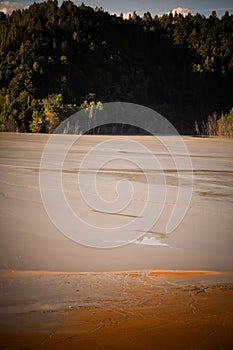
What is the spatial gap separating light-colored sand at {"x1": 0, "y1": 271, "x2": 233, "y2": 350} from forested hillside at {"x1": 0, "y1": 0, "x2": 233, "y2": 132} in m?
27.8

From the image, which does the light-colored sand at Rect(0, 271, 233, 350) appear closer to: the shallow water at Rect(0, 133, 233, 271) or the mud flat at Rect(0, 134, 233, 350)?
the mud flat at Rect(0, 134, 233, 350)

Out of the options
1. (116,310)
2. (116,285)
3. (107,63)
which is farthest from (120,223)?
(107,63)

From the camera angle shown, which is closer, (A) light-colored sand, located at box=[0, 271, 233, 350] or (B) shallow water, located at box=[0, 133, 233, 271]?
(A) light-colored sand, located at box=[0, 271, 233, 350]

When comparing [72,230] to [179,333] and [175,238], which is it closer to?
[175,238]

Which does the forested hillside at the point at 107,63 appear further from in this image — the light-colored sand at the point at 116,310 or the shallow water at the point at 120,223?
the light-colored sand at the point at 116,310

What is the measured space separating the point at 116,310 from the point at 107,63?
48.0 metres

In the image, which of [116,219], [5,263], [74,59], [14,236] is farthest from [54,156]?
[74,59]

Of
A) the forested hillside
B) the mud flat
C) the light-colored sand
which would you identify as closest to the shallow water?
the mud flat

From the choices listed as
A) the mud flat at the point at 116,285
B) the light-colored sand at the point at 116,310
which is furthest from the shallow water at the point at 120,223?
the light-colored sand at the point at 116,310

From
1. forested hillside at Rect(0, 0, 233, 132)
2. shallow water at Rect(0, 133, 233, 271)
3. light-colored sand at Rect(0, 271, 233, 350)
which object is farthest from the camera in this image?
forested hillside at Rect(0, 0, 233, 132)

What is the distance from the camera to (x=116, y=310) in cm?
358

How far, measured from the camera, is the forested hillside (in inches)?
1420

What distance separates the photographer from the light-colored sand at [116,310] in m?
3.08

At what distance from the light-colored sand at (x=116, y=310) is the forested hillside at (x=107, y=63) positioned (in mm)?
27774
